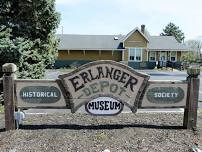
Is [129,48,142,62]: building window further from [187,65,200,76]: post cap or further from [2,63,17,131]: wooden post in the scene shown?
[2,63,17,131]: wooden post

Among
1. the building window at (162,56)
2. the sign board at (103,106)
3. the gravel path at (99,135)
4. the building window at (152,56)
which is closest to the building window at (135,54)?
the building window at (152,56)

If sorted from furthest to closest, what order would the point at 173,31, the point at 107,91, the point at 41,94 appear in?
the point at 173,31 → the point at 107,91 → the point at 41,94

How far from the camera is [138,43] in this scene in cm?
4725

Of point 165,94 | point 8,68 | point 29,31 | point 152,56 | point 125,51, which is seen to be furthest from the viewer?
point 152,56

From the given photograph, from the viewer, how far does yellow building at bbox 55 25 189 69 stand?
47031 mm

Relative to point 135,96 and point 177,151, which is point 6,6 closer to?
point 135,96

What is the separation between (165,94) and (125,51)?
39.7 m

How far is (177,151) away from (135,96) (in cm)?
170

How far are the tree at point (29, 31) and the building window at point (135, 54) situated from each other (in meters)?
33.3

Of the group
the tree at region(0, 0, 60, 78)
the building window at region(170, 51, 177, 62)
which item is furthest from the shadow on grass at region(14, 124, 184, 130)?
the building window at region(170, 51, 177, 62)

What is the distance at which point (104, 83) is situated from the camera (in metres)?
7.42

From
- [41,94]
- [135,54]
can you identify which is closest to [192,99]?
[41,94]

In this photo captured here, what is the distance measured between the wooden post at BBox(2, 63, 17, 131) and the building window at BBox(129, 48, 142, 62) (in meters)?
40.5

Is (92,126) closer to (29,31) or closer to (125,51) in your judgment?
(29,31)
